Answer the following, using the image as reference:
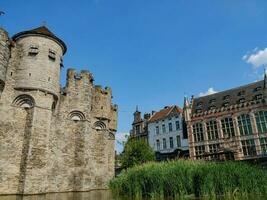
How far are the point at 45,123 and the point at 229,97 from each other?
83.8 ft

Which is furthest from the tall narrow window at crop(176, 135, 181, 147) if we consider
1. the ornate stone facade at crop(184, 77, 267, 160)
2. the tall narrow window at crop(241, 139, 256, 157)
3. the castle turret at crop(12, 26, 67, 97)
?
the castle turret at crop(12, 26, 67, 97)

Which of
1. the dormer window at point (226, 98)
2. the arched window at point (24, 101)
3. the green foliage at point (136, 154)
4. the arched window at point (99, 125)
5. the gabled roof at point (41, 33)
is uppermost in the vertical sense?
the gabled roof at point (41, 33)

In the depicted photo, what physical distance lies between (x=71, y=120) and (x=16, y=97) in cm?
491

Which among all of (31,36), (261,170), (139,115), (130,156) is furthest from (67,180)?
(139,115)

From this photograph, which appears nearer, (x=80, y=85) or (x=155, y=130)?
(x=80, y=85)

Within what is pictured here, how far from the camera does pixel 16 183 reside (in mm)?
16422

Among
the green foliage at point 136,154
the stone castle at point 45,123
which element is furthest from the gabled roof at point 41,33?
the green foliage at point 136,154

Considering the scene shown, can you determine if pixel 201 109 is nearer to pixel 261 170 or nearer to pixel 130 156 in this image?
pixel 130 156

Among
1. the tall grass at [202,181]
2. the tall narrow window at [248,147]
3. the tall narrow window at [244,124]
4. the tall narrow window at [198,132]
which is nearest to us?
the tall grass at [202,181]

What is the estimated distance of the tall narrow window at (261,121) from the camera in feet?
94.6

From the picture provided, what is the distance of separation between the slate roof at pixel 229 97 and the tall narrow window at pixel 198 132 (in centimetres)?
223

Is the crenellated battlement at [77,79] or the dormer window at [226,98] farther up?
the dormer window at [226,98]

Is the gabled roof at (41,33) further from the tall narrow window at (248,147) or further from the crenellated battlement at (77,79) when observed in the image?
the tall narrow window at (248,147)

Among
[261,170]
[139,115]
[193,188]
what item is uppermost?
[139,115]
